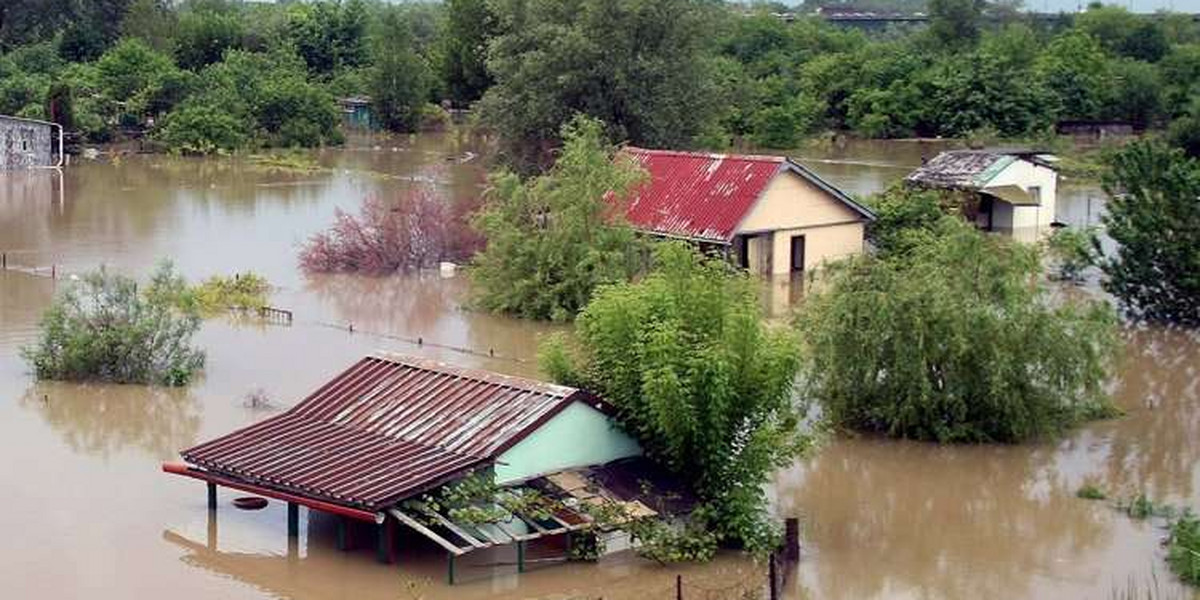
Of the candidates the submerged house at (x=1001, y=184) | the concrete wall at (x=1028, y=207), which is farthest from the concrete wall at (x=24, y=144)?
the concrete wall at (x=1028, y=207)

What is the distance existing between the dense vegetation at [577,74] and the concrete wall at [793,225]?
271 inches

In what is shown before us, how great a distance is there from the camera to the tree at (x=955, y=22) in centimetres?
6750

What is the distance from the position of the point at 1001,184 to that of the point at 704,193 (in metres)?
8.22

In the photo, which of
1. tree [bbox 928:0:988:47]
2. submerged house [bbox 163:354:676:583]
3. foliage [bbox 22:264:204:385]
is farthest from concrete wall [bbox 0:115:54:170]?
tree [bbox 928:0:988:47]

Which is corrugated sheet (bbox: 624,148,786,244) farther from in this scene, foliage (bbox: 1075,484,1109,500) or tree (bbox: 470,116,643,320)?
foliage (bbox: 1075,484,1109,500)

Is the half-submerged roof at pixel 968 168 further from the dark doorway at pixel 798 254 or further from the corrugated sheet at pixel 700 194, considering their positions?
the corrugated sheet at pixel 700 194

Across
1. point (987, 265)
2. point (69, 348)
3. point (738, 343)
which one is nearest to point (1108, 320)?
point (987, 265)

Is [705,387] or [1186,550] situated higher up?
[705,387]

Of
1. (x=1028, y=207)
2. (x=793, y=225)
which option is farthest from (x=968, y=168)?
(x=793, y=225)

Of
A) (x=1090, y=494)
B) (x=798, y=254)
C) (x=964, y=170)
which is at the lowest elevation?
(x=1090, y=494)

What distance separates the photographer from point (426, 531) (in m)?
14.5

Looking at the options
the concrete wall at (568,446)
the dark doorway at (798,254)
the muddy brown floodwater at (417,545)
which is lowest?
the muddy brown floodwater at (417,545)

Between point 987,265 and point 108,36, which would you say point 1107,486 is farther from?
point 108,36

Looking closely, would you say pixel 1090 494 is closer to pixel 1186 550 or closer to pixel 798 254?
pixel 1186 550
